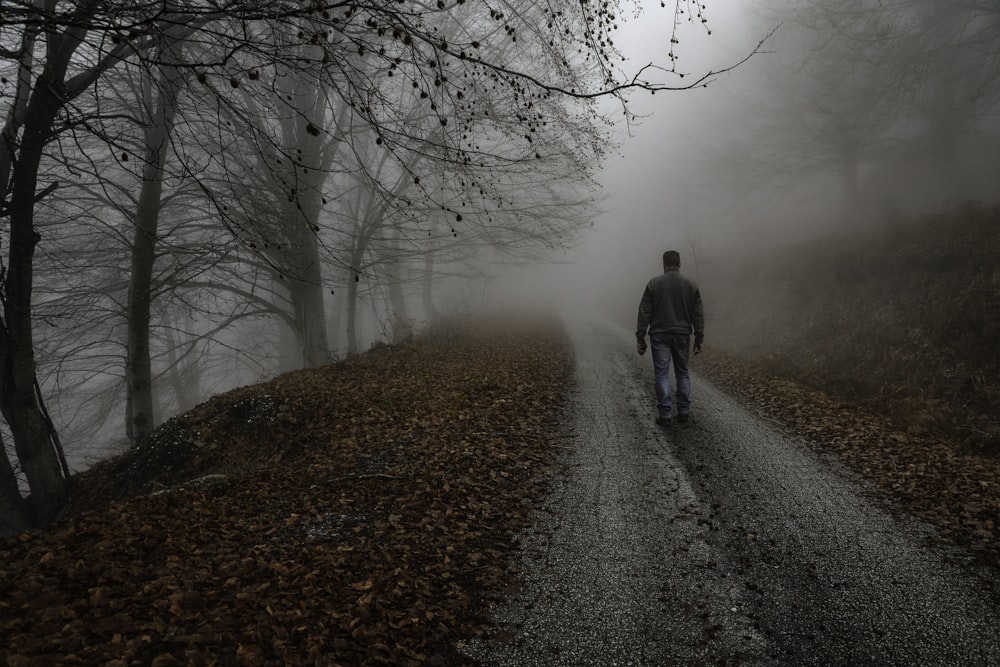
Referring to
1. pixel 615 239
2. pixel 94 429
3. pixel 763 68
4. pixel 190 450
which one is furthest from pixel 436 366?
pixel 615 239

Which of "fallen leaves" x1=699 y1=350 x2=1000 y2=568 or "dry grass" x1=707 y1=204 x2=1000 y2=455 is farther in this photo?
"dry grass" x1=707 y1=204 x2=1000 y2=455

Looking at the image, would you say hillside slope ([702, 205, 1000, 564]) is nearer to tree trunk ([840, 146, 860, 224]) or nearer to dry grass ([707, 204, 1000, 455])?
dry grass ([707, 204, 1000, 455])

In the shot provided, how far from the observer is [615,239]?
45188mm

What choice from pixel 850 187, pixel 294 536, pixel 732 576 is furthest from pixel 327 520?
pixel 850 187

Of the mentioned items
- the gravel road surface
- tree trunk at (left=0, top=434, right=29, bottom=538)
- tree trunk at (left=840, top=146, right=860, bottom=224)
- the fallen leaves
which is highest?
tree trunk at (left=840, top=146, right=860, bottom=224)

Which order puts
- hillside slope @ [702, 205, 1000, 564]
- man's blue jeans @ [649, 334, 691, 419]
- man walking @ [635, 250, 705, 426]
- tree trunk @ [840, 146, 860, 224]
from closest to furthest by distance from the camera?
hillside slope @ [702, 205, 1000, 564], man's blue jeans @ [649, 334, 691, 419], man walking @ [635, 250, 705, 426], tree trunk @ [840, 146, 860, 224]

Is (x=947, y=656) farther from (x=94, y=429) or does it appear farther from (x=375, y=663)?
(x=94, y=429)

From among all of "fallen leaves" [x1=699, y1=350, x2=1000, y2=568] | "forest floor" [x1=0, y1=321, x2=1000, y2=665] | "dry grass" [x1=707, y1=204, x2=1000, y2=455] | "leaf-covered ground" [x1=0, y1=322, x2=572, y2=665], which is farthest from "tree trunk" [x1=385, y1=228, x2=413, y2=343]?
"dry grass" [x1=707, y1=204, x2=1000, y2=455]

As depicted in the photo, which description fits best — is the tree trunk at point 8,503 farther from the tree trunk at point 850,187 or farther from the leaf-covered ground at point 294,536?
the tree trunk at point 850,187

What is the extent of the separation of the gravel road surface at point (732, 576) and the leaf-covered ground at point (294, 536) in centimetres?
41

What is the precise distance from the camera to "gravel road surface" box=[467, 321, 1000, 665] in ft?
8.28

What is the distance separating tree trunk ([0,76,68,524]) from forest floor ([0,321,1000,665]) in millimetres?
460

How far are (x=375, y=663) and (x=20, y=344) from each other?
19.9ft

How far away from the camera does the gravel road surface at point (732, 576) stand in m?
2.52
